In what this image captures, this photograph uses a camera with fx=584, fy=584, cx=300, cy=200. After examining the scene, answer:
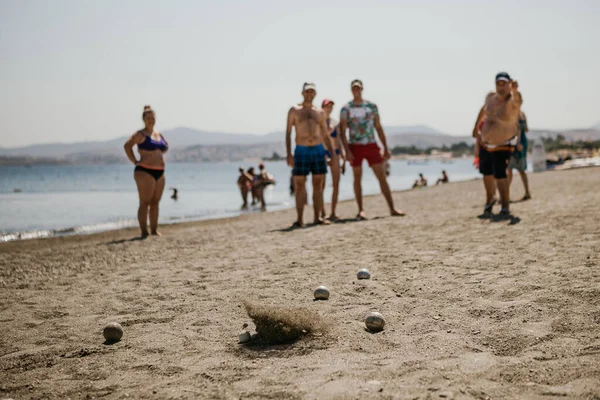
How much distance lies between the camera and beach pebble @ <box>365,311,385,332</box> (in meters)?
3.91

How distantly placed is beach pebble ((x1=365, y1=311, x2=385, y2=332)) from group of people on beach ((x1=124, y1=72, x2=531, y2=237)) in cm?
572

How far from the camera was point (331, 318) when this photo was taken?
4.23 m

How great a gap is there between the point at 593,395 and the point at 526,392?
0.94 feet

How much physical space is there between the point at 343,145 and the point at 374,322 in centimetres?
670

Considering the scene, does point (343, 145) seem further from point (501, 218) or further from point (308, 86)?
point (501, 218)

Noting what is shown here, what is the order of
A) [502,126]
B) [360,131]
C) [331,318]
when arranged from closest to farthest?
[331,318], [502,126], [360,131]

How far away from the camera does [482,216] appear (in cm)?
932

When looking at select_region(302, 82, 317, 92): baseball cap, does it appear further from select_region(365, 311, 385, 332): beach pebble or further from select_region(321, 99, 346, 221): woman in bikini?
select_region(365, 311, 385, 332): beach pebble

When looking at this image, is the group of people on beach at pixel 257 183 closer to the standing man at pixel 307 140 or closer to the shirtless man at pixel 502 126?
the standing man at pixel 307 140

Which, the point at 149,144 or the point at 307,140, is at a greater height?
the point at 149,144

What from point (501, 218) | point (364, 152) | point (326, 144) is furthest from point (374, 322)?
point (364, 152)

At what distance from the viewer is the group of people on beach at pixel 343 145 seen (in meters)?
9.09

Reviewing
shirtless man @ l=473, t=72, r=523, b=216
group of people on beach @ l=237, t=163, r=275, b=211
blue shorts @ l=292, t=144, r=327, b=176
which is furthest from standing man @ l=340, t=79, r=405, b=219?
group of people on beach @ l=237, t=163, r=275, b=211

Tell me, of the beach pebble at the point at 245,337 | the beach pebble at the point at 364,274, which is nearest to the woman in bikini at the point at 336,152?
the beach pebble at the point at 364,274
